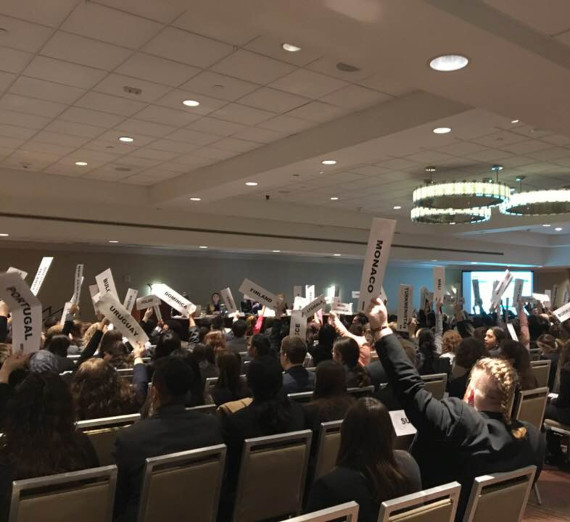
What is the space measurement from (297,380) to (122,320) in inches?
67.3

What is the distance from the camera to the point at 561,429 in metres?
4.84

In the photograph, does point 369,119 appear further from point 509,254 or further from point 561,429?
point 509,254

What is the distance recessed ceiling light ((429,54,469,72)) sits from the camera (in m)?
3.92

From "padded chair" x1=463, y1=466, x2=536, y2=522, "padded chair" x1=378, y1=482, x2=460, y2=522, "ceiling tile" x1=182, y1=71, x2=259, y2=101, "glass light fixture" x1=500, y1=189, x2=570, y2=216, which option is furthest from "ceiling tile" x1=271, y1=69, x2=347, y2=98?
"glass light fixture" x1=500, y1=189, x2=570, y2=216

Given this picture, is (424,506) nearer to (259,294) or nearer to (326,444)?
(326,444)

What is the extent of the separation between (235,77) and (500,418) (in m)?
4.09

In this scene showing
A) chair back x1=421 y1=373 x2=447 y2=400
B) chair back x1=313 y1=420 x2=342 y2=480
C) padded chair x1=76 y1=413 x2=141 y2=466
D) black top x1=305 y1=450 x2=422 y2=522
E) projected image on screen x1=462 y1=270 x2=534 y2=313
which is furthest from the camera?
projected image on screen x1=462 y1=270 x2=534 y2=313

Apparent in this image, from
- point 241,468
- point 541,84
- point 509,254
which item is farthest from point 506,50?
point 509,254

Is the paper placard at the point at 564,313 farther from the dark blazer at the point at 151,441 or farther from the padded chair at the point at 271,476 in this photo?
the dark blazer at the point at 151,441

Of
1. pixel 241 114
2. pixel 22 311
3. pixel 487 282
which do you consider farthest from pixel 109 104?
pixel 487 282

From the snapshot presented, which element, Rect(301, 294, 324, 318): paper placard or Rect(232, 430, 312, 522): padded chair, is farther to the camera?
Rect(301, 294, 324, 318): paper placard

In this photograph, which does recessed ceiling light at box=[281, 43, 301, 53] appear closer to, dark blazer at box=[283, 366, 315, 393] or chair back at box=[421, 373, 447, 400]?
→ dark blazer at box=[283, 366, 315, 393]

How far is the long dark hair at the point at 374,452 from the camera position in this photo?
2.07 metres

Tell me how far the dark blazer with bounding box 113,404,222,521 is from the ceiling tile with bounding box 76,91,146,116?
4.21 m
